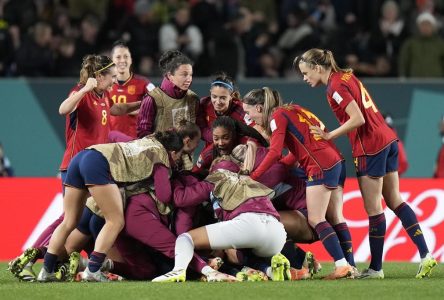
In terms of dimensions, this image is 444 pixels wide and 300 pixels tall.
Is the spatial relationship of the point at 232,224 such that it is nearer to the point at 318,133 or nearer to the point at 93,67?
the point at 318,133

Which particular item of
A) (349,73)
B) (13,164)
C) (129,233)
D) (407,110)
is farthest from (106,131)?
(407,110)

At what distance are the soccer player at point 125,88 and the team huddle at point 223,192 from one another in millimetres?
1677

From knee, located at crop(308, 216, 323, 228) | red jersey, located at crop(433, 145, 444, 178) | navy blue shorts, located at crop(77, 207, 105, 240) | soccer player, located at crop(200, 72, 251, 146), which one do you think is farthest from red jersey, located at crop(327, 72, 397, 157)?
red jersey, located at crop(433, 145, 444, 178)

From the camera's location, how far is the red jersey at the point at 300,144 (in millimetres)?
11054

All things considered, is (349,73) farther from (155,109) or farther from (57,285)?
(57,285)

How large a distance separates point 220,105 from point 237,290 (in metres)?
2.54

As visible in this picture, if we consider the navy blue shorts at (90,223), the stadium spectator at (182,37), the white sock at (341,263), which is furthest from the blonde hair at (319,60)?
the stadium spectator at (182,37)

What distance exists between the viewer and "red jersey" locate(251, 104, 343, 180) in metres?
11.1

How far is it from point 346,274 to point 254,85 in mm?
6537

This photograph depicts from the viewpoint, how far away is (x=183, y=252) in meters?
10.6

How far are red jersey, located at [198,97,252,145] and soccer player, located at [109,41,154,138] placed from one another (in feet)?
4.47

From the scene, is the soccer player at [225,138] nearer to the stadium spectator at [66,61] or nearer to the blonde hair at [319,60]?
the blonde hair at [319,60]

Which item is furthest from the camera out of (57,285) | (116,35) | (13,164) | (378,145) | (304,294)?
(116,35)

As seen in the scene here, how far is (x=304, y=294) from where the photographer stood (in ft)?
32.1
